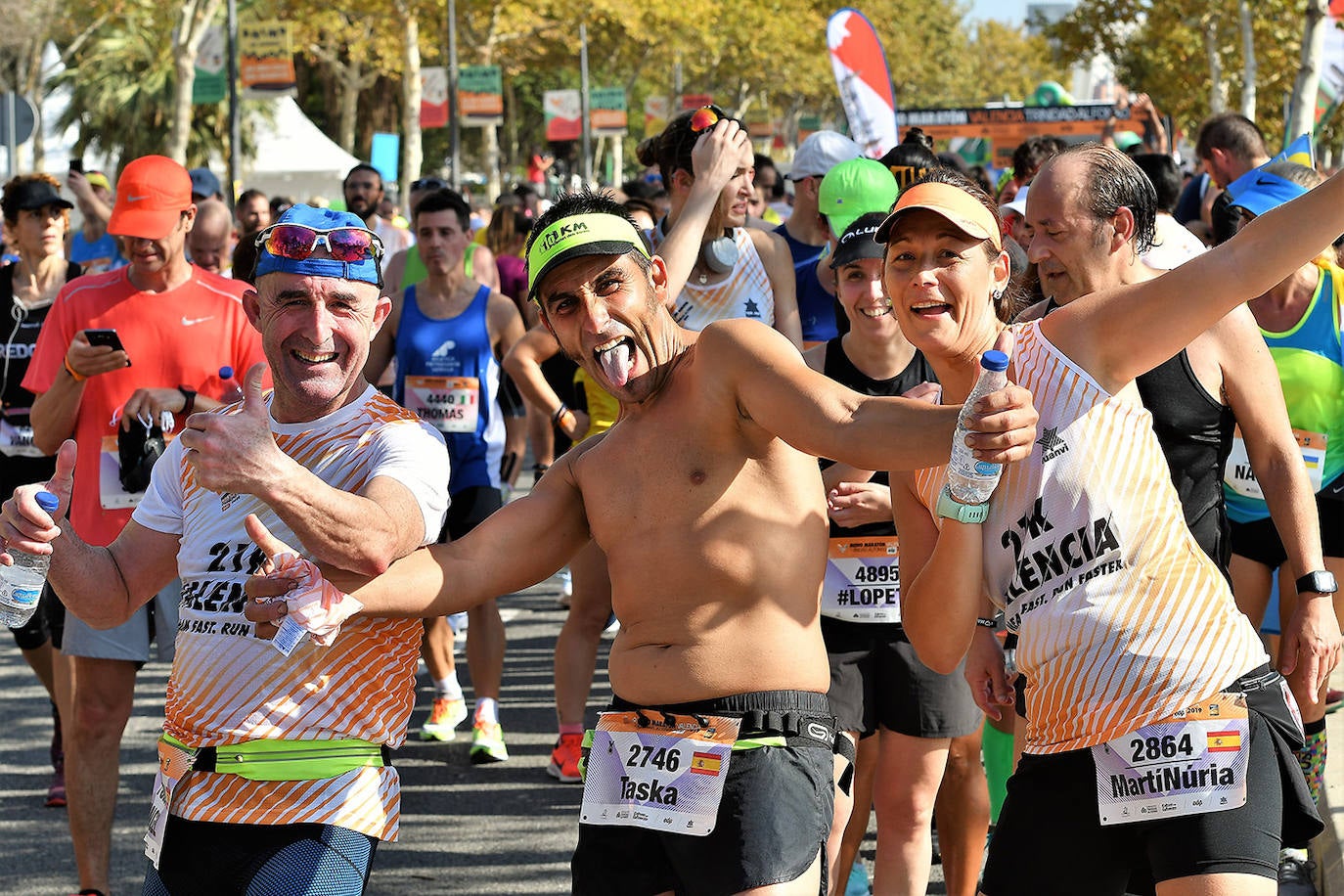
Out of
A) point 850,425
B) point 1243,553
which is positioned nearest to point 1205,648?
point 850,425

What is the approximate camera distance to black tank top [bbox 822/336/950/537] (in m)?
4.74

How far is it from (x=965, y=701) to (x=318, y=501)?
2.37 m

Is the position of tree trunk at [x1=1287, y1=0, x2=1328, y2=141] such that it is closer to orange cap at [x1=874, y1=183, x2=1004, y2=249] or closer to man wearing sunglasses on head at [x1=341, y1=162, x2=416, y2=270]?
man wearing sunglasses on head at [x1=341, y1=162, x2=416, y2=270]

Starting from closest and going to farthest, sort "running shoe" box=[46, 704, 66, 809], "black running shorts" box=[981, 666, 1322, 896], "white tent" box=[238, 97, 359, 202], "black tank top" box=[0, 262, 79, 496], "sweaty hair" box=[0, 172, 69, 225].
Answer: "black running shorts" box=[981, 666, 1322, 896]
"running shoe" box=[46, 704, 66, 809]
"black tank top" box=[0, 262, 79, 496]
"sweaty hair" box=[0, 172, 69, 225]
"white tent" box=[238, 97, 359, 202]

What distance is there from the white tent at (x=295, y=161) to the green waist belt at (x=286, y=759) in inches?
1368

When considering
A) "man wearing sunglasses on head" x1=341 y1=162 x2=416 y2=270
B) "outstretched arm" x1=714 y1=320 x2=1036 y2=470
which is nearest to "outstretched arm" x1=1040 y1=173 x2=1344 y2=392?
"outstretched arm" x1=714 y1=320 x2=1036 y2=470

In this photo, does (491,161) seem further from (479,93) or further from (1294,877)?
(1294,877)

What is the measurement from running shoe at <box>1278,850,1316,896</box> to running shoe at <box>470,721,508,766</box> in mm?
3083

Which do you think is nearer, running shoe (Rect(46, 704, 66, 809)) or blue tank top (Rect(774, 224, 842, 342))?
running shoe (Rect(46, 704, 66, 809))

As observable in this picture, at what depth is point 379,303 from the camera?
11.4 feet

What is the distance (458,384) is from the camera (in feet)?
24.7

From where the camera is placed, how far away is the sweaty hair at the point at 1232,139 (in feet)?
26.3

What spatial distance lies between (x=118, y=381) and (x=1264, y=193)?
3739mm

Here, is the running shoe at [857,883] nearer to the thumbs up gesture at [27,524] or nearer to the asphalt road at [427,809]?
the asphalt road at [427,809]
